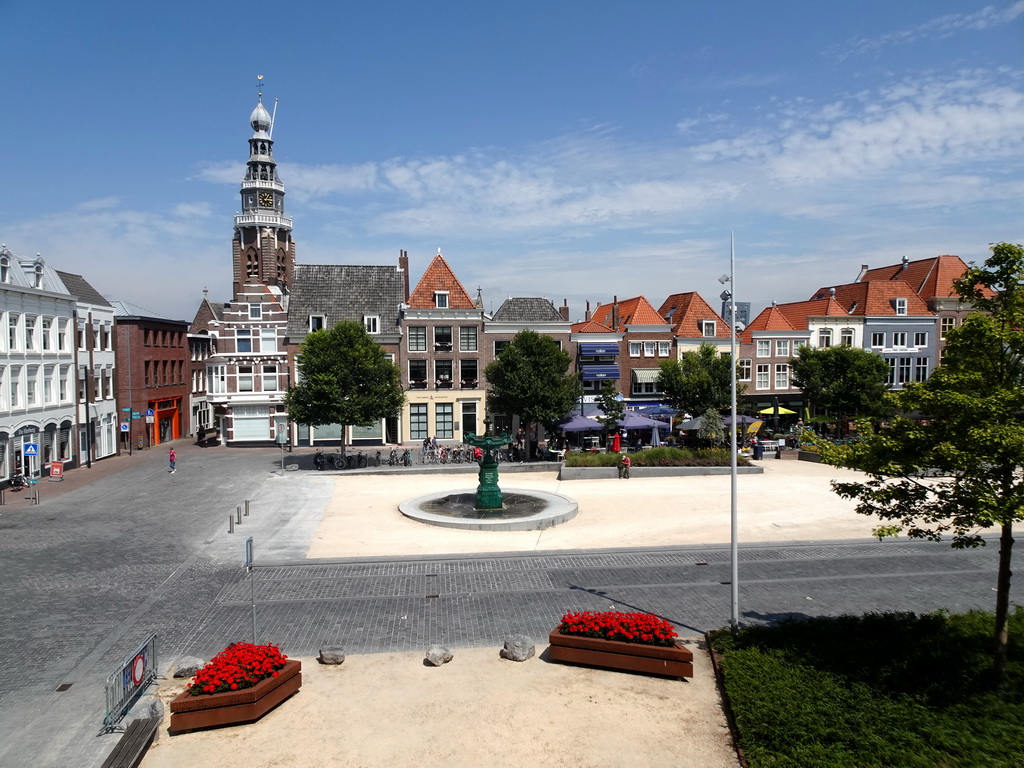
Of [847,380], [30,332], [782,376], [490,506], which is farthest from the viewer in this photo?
[782,376]

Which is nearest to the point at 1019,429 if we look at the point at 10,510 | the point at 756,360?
the point at 10,510

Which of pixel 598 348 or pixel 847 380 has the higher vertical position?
pixel 598 348

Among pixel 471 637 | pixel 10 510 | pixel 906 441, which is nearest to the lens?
pixel 906 441

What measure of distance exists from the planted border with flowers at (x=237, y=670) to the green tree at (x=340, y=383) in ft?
86.9

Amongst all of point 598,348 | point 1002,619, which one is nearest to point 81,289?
point 598,348

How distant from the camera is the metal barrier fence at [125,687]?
10953mm

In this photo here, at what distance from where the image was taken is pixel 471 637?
14547 millimetres

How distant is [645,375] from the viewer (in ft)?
170

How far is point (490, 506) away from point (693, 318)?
3366 centimetres

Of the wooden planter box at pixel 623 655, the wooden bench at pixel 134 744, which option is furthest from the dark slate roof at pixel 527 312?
the wooden bench at pixel 134 744

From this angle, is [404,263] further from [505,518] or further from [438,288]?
[505,518]

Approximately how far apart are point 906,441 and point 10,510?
105ft

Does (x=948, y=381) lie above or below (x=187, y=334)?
below

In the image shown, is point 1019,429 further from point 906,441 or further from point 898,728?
point 898,728
